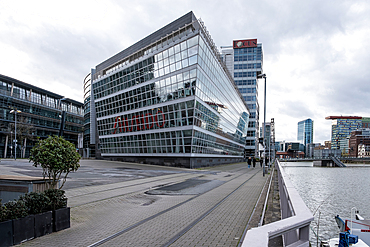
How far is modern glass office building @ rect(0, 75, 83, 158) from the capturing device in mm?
64438

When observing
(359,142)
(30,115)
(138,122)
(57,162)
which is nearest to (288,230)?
(57,162)

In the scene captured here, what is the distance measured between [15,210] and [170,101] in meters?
33.9

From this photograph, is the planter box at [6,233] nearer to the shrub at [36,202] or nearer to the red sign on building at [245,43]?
the shrub at [36,202]

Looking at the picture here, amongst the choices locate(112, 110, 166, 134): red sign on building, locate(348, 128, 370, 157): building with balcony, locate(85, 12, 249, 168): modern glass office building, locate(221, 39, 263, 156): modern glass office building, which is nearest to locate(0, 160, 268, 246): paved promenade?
locate(85, 12, 249, 168): modern glass office building

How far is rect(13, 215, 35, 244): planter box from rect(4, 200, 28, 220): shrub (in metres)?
0.11

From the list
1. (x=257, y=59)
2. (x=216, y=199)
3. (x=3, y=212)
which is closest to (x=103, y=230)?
(x=3, y=212)

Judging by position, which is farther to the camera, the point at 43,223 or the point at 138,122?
the point at 138,122

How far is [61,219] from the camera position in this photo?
6.95m

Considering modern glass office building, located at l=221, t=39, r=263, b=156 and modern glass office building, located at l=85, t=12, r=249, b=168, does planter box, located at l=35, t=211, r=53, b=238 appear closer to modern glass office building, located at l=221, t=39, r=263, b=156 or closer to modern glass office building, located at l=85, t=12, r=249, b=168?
modern glass office building, located at l=85, t=12, r=249, b=168

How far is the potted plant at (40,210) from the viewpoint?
6246 millimetres

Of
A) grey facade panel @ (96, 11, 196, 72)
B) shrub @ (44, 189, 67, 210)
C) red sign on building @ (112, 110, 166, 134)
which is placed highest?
grey facade panel @ (96, 11, 196, 72)

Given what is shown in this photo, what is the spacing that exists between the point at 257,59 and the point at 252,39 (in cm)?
902

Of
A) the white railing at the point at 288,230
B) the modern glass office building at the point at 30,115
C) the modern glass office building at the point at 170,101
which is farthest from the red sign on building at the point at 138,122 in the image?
the white railing at the point at 288,230

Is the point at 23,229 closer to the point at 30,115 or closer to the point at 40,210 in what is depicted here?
the point at 40,210
